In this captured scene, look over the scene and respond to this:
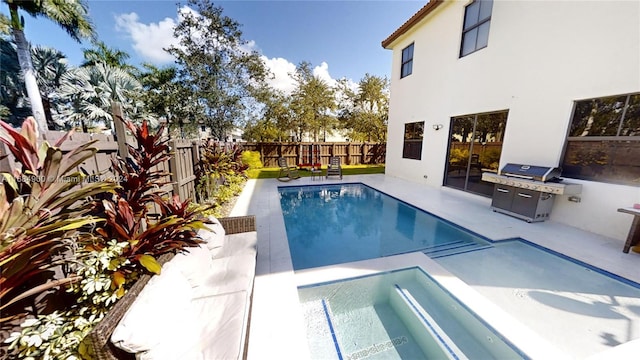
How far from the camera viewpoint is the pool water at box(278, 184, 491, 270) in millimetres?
3605

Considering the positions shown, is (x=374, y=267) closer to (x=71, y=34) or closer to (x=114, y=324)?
(x=114, y=324)

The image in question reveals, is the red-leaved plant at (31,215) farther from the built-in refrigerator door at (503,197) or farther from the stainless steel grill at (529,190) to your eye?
the built-in refrigerator door at (503,197)

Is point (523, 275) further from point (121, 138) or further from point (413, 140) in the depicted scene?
point (413, 140)

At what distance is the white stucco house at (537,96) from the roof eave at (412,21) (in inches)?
1.7

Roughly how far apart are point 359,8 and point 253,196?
8.09 metres

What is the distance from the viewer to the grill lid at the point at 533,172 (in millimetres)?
4309

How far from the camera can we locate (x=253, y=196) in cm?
676

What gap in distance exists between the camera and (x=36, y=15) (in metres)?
9.31

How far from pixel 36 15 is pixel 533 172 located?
18675mm

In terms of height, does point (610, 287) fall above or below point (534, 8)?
below

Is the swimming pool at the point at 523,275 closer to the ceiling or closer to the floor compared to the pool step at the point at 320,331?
closer to the ceiling

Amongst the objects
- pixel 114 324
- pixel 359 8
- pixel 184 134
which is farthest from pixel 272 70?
pixel 114 324

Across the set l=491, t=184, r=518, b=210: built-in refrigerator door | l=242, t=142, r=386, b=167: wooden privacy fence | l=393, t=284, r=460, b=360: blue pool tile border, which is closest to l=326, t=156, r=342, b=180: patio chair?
l=242, t=142, r=386, b=167: wooden privacy fence

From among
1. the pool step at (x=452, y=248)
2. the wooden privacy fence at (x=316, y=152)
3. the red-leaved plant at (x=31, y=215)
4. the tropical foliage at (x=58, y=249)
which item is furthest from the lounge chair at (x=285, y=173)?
the red-leaved plant at (x=31, y=215)
